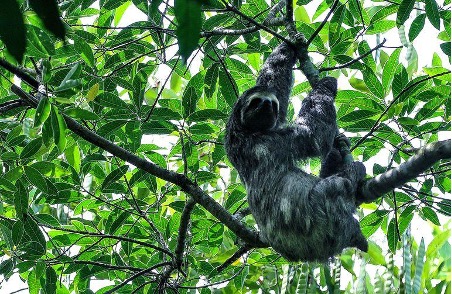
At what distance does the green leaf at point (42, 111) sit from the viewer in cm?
424

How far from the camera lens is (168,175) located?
214 inches

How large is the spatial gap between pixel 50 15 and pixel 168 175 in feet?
14.4

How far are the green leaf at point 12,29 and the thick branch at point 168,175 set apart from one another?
12.2ft

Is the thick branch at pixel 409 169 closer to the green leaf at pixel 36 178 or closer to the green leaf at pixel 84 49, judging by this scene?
the green leaf at pixel 84 49

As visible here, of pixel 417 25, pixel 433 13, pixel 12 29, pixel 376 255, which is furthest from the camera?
pixel 376 255

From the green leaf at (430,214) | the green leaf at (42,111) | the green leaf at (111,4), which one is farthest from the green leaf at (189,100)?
the green leaf at (430,214)

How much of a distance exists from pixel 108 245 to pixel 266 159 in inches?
87.7

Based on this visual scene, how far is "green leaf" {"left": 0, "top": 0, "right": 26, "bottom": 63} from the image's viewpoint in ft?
3.51

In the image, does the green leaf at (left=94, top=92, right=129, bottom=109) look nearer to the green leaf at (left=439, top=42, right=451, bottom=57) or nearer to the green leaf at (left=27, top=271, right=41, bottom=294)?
the green leaf at (left=27, top=271, right=41, bottom=294)

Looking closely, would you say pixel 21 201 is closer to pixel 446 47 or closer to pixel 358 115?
pixel 358 115

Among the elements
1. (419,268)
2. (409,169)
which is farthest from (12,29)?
(419,268)

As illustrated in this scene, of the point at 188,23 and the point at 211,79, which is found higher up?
the point at 211,79

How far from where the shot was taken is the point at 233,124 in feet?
21.6

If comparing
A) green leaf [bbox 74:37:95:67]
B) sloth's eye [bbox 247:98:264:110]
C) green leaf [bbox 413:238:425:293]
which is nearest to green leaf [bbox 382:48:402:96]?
sloth's eye [bbox 247:98:264:110]
